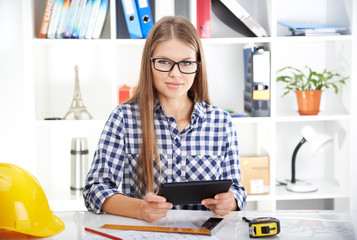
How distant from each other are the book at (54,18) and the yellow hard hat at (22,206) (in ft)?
4.92

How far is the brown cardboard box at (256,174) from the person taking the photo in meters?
2.71

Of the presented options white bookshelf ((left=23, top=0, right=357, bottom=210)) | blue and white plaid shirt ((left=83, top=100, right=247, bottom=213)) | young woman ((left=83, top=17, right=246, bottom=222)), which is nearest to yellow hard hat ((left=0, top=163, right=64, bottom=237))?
young woman ((left=83, top=17, right=246, bottom=222))

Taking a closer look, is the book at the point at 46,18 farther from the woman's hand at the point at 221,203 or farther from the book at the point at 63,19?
the woman's hand at the point at 221,203

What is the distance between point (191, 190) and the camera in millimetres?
1309

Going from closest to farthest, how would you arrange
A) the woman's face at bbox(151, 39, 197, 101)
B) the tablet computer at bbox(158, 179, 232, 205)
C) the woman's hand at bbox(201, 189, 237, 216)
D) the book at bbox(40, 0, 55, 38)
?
the tablet computer at bbox(158, 179, 232, 205) → the woman's hand at bbox(201, 189, 237, 216) → the woman's face at bbox(151, 39, 197, 101) → the book at bbox(40, 0, 55, 38)

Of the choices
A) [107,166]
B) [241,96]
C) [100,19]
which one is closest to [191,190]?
[107,166]

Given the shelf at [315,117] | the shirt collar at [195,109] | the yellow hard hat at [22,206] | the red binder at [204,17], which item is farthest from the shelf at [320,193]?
the yellow hard hat at [22,206]

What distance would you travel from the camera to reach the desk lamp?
2668 mm

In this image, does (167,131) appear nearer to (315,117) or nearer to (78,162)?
(78,162)

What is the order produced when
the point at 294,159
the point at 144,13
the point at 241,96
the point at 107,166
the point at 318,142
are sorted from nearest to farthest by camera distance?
1. the point at 107,166
2. the point at 144,13
3. the point at 318,142
4. the point at 294,159
5. the point at 241,96

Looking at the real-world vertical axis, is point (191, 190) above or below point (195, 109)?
below

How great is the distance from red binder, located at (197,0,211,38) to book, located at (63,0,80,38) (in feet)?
2.30

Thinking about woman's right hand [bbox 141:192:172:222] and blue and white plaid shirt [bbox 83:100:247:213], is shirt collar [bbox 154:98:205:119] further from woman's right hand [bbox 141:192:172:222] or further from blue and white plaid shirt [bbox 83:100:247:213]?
woman's right hand [bbox 141:192:172:222]

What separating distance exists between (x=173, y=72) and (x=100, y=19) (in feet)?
3.84
